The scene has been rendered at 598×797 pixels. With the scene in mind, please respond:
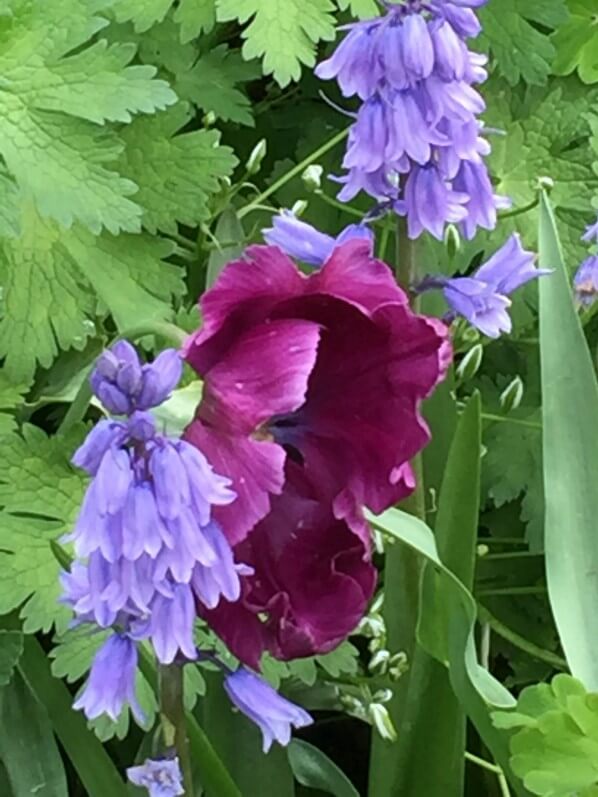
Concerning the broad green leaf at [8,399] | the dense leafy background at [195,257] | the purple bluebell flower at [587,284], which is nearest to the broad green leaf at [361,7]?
the dense leafy background at [195,257]

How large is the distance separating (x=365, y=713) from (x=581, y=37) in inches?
24.3

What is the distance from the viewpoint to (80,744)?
68 centimetres

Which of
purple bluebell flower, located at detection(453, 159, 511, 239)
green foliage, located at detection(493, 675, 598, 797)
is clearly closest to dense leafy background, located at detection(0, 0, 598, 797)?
green foliage, located at detection(493, 675, 598, 797)

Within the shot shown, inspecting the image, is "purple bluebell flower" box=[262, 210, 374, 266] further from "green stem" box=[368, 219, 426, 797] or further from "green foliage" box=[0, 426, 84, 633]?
"green foliage" box=[0, 426, 84, 633]

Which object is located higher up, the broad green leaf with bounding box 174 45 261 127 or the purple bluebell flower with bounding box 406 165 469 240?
the purple bluebell flower with bounding box 406 165 469 240

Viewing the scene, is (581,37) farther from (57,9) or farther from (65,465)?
(65,465)

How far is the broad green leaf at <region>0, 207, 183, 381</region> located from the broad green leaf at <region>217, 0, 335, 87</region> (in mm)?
138

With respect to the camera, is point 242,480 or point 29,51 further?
point 29,51

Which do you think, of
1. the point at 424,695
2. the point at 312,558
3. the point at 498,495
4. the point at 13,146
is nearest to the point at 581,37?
the point at 498,495

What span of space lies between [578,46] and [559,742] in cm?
69

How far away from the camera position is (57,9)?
808mm

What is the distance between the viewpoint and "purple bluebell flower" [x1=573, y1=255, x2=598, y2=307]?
0.85m

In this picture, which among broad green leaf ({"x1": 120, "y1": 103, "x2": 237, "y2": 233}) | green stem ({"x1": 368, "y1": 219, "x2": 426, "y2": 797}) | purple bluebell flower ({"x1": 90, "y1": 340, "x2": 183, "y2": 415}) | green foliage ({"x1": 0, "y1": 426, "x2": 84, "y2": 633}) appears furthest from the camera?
broad green leaf ({"x1": 120, "y1": 103, "x2": 237, "y2": 233})

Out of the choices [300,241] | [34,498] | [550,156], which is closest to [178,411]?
[300,241]
